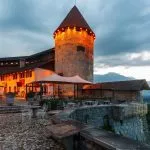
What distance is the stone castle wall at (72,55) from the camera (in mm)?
38156

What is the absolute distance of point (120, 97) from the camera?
3197 cm

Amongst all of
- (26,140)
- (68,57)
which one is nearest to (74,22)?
(68,57)

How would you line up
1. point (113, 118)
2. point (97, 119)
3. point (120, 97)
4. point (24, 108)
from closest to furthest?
point (24, 108), point (97, 119), point (113, 118), point (120, 97)

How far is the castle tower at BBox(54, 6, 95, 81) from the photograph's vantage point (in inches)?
1505

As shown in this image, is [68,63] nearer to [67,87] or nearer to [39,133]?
[67,87]

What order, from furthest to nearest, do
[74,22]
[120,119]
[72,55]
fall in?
1. [74,22]
2. [72,55]
3. [120,119]

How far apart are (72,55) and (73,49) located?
95cm

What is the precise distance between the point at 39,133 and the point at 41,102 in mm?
10138

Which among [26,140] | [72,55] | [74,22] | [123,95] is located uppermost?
[74,22]

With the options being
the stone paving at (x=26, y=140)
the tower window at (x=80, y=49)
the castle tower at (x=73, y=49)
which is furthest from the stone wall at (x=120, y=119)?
the tower window at (x=80, y=49)

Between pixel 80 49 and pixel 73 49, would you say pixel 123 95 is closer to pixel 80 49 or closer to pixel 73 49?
pixel 80 49

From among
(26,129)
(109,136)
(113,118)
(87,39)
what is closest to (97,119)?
(113,118)

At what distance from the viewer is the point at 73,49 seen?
38.3 m

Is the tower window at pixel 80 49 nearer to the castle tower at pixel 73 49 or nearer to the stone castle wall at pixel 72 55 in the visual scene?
the castle tower at pixel 73 49
